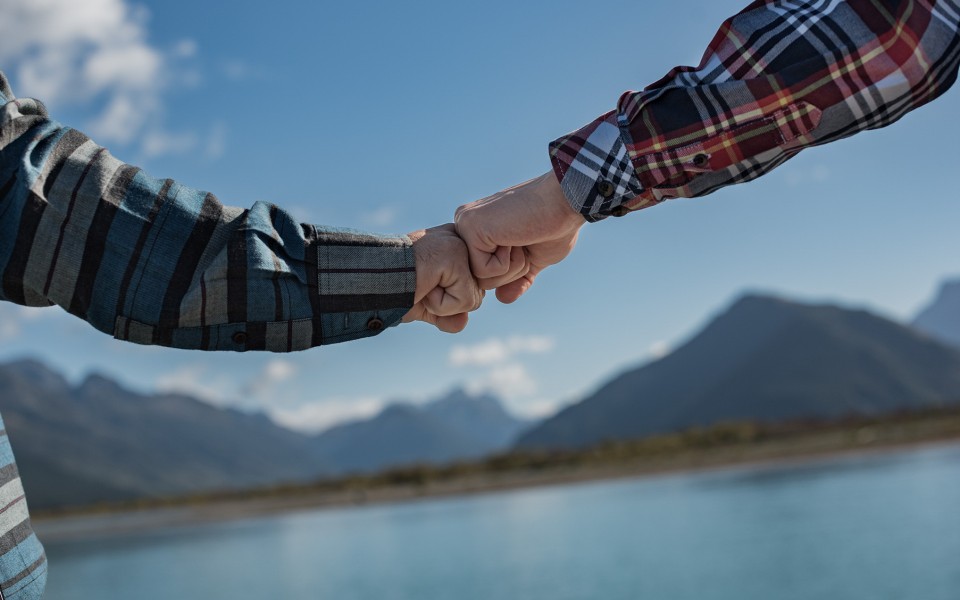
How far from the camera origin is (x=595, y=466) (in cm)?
5391

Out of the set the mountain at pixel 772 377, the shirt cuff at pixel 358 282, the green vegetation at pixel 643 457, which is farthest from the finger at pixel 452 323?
the mountain at pixel 772 377

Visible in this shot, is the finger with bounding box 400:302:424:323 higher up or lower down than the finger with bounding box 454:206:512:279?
lower down

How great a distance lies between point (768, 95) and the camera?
1.38 m

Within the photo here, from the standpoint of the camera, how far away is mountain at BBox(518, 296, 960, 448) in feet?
404

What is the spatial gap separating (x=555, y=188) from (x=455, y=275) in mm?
242

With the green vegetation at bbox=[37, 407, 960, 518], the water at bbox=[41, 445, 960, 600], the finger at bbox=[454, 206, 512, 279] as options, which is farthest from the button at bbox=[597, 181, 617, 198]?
the green vegetation at bbox=[37, 407, 960, 518]

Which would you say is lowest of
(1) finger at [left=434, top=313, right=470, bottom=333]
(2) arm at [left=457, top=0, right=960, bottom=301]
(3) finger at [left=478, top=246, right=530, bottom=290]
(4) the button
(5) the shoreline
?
(5) the shoreline

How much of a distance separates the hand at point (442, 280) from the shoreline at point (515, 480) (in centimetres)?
4400

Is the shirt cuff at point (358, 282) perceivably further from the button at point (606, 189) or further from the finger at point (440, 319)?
the button at point (606, 189)

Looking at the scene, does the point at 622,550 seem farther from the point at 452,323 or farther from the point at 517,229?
the point at 517,229

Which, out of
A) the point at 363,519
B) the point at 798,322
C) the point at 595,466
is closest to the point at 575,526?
the point at 363,519

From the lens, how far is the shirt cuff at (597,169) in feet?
4.86

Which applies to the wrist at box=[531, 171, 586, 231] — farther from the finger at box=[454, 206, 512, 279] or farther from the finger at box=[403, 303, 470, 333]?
the finger at box=[403, 303, 470, 333]

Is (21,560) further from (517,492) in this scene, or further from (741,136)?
(517,492)
